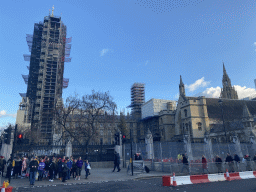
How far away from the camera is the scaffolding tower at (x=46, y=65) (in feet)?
194

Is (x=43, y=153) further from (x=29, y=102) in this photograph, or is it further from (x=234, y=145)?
(x=29, y=102)

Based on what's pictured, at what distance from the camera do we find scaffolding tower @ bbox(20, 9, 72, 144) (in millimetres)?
59031

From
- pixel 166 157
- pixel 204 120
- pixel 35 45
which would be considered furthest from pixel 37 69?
pixel 166 157

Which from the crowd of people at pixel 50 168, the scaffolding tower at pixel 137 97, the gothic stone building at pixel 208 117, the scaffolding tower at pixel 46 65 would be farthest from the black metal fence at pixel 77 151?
the scaffolding tower at pixel 137 97

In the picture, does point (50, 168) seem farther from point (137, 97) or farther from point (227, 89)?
point (137, 97)

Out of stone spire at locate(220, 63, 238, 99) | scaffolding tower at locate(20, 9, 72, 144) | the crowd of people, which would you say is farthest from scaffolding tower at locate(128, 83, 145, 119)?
the crowd of people

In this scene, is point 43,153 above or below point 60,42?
below

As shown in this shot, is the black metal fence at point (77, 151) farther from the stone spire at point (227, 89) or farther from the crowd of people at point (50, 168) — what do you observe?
the stone spire at point (227, 89)

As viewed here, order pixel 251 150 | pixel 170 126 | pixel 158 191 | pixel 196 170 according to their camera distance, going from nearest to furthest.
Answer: pixel 158 191 < pixel 196 170 < pixel 251 150 < pixel 170 126

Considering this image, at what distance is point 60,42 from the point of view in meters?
68.5

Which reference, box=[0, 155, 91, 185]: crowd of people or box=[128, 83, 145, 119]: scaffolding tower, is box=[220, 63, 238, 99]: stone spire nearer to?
box=[128, 83, 145, 119]: scaffolding tower

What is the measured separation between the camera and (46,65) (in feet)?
203

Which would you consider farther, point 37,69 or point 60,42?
point 60,42

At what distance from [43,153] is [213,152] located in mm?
18996
